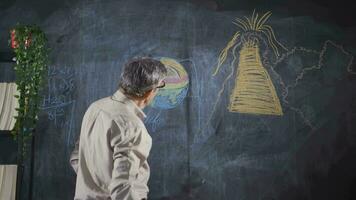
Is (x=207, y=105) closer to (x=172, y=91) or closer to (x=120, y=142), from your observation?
(x=172, y=91)

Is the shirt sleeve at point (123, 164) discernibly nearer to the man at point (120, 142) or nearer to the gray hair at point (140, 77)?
the man at point (120, 142)

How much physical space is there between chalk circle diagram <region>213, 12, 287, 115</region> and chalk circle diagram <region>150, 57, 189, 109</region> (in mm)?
246

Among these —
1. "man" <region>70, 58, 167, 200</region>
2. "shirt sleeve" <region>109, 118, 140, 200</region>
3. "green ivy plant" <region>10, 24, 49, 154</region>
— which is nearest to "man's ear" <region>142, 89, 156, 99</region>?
"man" <region>70, 58, 167, 200</region>

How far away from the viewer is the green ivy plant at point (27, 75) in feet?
9.52

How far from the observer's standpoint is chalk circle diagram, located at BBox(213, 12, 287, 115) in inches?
129

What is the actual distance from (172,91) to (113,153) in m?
1.46

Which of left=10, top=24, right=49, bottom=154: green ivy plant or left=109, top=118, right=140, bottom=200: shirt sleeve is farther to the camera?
left=10, top=24, right=49, bottom=154: green ivy plant

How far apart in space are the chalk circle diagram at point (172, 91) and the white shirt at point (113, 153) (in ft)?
4.20

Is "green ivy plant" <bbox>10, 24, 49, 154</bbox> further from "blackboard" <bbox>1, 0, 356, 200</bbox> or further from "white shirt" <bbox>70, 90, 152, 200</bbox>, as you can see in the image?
"white shirt" <bbox>70, 90, 152, 200</bbox>

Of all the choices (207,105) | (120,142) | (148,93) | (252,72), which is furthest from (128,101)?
(252,72)

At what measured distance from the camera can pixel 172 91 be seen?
10.7 ft

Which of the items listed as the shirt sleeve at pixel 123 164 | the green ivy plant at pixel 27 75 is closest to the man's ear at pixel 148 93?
the shirt sleeve at pixel 123 164

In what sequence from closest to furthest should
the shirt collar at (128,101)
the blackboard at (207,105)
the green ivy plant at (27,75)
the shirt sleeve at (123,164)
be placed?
the shirt sleeve at (123,164) → the shirt collar at (128,101) → the green ivy plant at (27,75) → the blackboard at (207,105)

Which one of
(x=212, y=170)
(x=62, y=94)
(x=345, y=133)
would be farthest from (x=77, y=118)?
(x=345, y=133)
